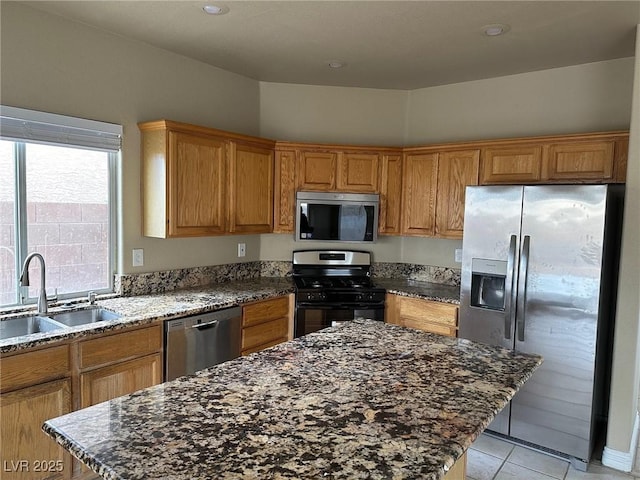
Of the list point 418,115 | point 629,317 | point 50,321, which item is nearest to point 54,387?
point 50,321

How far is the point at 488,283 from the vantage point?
3.12 metres

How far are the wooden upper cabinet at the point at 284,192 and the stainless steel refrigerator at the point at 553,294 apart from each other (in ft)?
5.01

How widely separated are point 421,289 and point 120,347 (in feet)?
7.64

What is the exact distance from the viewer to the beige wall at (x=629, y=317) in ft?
8.68

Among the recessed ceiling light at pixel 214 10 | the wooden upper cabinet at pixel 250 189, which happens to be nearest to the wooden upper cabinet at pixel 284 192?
the wooden upper cabinet at pixel 250 189

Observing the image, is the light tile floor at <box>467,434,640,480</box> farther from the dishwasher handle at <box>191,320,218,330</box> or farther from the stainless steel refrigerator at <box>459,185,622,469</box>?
the dishwasher handle at <box>191,320,218,330</box>

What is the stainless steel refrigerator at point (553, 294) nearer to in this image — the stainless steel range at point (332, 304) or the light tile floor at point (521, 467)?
the light tile floor at point (521, 467)

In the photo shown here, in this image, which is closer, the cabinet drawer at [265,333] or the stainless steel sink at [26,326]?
the stainless steel sink at [26,326]

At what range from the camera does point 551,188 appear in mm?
2787

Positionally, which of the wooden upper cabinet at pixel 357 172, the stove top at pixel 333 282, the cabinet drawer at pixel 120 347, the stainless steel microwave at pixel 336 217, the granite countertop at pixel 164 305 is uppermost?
the wooden upper cabinet at pixel 357 172

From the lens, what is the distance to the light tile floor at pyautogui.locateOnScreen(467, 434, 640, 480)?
2.68 meters

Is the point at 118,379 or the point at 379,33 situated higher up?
the point at 379,33

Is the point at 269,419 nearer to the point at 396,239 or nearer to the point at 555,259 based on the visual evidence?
the point at 555,259

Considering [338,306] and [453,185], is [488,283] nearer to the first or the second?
[453,185]
